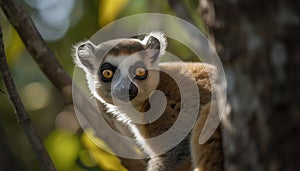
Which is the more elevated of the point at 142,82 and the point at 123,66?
the point at 123,66

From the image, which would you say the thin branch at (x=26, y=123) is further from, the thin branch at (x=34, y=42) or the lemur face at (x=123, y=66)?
the lemur face at (x=123, y=66)

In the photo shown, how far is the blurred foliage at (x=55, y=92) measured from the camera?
17.9ft

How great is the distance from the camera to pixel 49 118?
8.49 metres

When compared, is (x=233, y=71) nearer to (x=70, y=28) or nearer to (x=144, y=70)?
(x=144, y=70)

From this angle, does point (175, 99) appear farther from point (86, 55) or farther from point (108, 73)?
point (86, 55)

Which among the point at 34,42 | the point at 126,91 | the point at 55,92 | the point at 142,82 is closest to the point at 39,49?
the point at 34,42

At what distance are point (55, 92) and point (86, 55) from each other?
2.60 metres

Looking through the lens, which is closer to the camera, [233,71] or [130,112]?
[233,71]

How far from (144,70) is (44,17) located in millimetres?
2992

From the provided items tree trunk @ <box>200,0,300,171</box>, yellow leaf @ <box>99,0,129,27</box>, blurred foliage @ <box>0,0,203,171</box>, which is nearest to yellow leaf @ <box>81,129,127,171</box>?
blurred foliage @ <box>0,0,203,171</box>

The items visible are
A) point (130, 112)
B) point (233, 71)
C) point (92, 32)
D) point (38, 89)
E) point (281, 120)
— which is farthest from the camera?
point (38, 89)

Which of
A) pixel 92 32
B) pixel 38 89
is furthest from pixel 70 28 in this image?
pixel 38 89

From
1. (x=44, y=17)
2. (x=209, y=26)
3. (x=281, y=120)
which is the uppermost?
(x=209, y=26)

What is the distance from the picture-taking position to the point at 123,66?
559 cm
